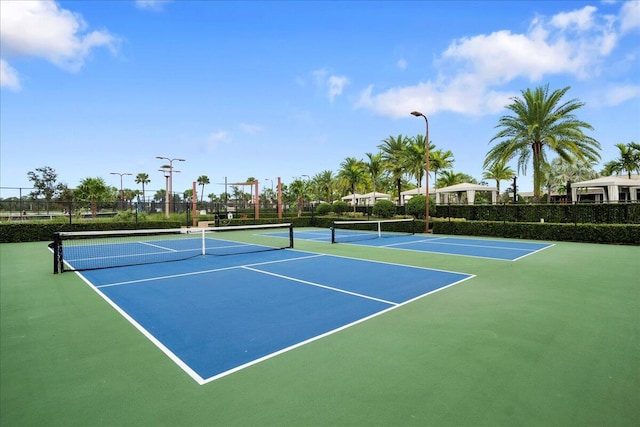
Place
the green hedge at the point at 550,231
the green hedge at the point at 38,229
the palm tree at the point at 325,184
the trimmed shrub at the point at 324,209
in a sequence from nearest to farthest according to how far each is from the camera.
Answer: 1. the green hedge at the point at 550,231
2. the green hedge at the point at 38,229
3. the trimmed shrub at the point at 324,209
4. the palm tree at the point at 325,184

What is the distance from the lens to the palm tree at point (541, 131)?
22.2 meters

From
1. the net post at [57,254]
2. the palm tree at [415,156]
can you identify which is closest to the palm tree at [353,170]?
the palm tree at [415,156]

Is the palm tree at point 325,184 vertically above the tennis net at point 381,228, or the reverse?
the palm tree at point 325,184

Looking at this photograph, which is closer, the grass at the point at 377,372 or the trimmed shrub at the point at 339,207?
the grass at the point at 377,372

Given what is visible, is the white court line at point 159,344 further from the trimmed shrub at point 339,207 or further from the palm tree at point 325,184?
the palm tree at point 325,184

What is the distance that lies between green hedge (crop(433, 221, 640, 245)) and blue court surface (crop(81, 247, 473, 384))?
11.4 m

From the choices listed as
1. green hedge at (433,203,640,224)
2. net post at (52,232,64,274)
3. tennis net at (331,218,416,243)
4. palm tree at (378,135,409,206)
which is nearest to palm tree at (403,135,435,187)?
palm tree at (378,135,409,206)

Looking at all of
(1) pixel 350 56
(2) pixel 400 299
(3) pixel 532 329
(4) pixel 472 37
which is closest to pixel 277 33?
(1) pixel 350 56

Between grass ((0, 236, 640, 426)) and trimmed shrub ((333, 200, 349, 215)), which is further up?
trimmed shrub ((333, 200, 349, 215))

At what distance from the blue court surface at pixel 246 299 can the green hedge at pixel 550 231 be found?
11.4 meters

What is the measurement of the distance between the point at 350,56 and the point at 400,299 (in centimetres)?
1699

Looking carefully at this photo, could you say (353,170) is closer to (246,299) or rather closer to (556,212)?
(556,212)

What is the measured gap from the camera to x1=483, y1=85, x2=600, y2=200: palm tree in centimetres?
2223

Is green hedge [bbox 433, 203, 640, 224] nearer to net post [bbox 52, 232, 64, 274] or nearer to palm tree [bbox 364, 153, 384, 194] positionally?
palm tree [bbox 364, 153, 384, 194]
